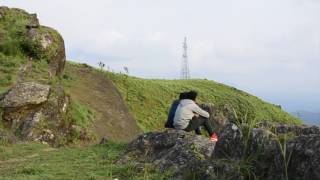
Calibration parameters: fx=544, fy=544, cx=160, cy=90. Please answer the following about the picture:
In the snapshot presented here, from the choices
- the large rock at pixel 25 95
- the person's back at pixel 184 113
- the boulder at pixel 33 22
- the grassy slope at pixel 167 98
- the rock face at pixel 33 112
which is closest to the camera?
the person's back at pixel 184 113

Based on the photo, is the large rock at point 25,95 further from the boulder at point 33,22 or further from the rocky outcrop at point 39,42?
the boulder at point 33,22

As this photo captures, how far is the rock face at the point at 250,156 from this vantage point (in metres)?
7.18

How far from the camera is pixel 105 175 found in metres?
9.62

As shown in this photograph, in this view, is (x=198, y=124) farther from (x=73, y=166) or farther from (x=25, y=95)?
(x=25, y=95)

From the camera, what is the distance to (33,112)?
19.8 m

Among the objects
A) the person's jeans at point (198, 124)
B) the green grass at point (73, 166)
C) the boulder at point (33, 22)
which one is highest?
the boulder at point (33, 22)

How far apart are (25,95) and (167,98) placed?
19558mm

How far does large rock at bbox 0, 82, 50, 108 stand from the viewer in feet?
63.8

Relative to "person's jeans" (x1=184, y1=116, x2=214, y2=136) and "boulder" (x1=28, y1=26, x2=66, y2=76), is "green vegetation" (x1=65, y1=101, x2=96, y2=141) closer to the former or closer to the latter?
"boulder" (x1=28, y1=26, x2=66, y2=76)

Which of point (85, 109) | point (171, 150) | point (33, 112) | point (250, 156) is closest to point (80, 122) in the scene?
point (85, 109)

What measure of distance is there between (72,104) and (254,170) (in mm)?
16649

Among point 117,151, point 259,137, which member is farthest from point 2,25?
point 259,137

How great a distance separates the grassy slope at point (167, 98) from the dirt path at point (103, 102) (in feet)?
8.85

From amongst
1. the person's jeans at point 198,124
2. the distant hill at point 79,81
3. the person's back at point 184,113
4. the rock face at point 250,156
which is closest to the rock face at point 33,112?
the distant hill at point 79,81
